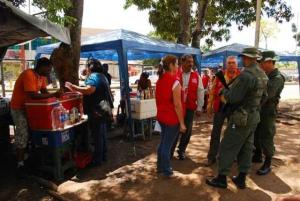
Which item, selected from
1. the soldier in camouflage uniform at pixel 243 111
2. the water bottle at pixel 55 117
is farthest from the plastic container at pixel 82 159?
the soldier in camouflage uniform at pixel 243 111

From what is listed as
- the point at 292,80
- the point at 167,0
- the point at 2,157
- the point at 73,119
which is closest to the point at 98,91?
the point at 73,119

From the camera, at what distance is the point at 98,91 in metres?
5.95

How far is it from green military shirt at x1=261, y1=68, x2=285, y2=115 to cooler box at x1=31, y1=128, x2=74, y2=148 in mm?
2958

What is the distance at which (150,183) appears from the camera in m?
5.33

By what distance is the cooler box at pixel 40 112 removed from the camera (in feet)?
17.0

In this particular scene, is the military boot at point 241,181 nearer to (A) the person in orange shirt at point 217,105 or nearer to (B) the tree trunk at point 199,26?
(A) the person in orange shirt at point 217,105

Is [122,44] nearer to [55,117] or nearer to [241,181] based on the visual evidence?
[55,117]

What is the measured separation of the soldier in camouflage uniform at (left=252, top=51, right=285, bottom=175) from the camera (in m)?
5.45

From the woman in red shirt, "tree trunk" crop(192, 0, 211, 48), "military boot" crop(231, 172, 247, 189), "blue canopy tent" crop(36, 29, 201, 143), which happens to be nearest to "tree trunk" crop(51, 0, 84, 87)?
"blue canopy tent" crop(36, 29, 201, 143)

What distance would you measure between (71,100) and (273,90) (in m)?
3.02

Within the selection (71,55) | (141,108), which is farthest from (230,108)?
(71,55)

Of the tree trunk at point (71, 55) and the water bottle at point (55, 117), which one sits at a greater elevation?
the tree trunk at point (71, 55)

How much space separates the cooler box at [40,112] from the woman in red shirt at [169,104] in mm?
1496

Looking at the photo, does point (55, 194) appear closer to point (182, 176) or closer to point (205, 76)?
point (182, 176)
